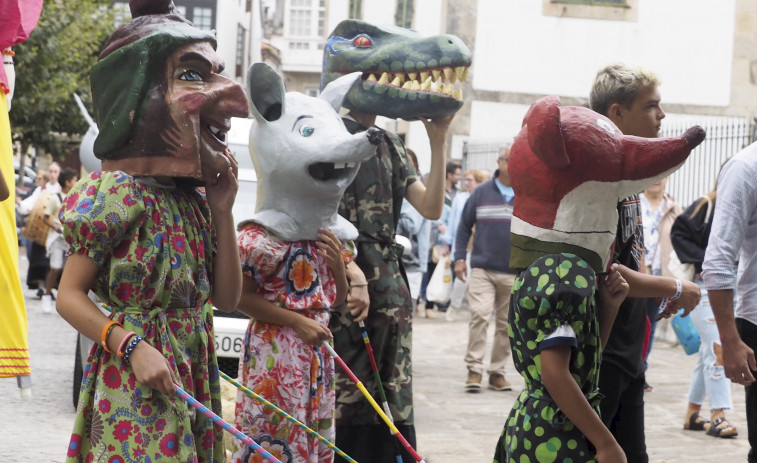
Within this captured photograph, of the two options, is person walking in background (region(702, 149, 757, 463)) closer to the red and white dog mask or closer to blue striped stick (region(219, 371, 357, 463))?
the red and white dog mask

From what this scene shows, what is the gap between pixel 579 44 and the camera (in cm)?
2291

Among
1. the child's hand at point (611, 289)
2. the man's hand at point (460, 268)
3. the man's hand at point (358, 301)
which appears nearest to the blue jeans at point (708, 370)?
the man's hand at point (460, 268)

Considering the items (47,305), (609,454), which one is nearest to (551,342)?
(609,454)

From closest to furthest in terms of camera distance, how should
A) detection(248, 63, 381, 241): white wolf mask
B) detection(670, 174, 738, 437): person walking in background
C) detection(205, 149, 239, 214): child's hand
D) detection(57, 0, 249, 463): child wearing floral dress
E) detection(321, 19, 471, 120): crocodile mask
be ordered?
detection(57, 0, 249, 463): child wearing floral dress < detection(205, 149, 239, 214): child's hand < detection(248, 63, 381, 241): white wolf mask < detection(321, 19, 471, 120): crocodile mask < detection(670, 174, 738, 437): person walking in background

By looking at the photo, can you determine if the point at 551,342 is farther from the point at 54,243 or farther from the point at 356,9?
the point at 356,9

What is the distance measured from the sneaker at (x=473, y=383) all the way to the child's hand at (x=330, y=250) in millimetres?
5950

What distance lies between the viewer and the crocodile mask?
518 cm

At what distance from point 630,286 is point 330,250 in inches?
45.4

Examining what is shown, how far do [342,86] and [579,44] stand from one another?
18.8 meters

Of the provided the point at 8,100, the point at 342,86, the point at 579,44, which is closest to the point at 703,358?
the point at 342,86

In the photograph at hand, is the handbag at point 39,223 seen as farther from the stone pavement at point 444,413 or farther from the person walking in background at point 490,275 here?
the person walking in background at point 490,275

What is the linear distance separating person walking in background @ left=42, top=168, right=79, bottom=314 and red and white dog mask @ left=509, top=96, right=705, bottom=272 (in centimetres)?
1201

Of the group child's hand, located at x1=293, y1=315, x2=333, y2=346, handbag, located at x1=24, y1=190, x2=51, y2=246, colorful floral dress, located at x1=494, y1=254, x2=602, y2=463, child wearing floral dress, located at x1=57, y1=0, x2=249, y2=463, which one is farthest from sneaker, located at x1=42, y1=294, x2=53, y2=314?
colorful floral dress, located at x1=494, y1=254, x2=602, y2=463

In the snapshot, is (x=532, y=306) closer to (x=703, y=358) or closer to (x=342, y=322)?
(x=342, y=322)
